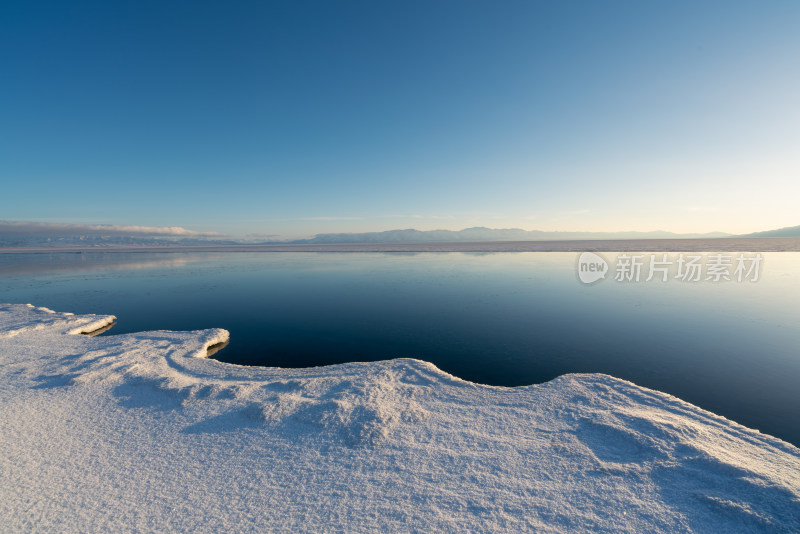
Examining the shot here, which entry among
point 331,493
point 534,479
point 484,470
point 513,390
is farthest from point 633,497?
point 331,493

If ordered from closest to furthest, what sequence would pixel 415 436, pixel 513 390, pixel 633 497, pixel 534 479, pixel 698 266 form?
pixel 633 497 → pixel 534 479 → pixel 415 436 → pixel 513 390 → pixel 698 266

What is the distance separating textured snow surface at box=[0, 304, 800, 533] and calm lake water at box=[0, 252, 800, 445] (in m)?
1.41

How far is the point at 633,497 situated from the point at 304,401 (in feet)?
14.6

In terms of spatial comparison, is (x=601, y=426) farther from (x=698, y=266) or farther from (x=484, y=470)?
(x=698, y=266)

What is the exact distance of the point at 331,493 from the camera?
11.1 feet

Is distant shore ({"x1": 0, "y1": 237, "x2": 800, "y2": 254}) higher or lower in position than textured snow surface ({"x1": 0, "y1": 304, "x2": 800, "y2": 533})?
higher

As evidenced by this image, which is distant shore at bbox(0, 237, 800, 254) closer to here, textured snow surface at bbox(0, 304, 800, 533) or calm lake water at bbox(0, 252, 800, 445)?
calm lake water at bbox(0, 252, 800, 445)

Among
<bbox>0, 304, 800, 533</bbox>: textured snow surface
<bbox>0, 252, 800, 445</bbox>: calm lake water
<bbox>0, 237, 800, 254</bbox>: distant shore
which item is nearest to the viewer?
<bbox>0, 304, 800, 533</bbox>: textured snow surface

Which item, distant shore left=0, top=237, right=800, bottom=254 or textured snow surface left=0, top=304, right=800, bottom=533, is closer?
textured snow surface left=0, top=304, right=800, bottom=533

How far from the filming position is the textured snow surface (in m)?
3.09

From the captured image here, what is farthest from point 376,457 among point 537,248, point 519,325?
point 537,248

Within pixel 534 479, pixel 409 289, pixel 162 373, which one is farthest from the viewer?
pixel 409 289

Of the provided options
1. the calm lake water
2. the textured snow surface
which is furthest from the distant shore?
the textured snow surface

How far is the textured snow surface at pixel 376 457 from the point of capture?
309 cm
